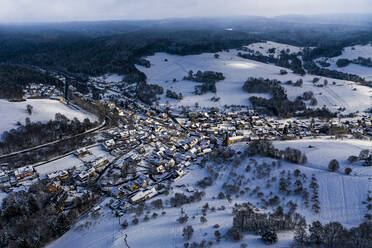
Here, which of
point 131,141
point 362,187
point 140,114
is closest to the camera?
point 362,187

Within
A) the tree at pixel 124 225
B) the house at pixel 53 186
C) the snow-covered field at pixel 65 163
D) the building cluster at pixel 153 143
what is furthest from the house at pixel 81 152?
the tree at pixel 124 225

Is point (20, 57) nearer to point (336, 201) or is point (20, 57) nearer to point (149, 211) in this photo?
point (149, 211)

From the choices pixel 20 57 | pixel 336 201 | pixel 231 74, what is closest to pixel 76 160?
pixel 336 201

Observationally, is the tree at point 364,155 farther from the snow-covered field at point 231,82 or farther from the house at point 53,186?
the house at point 53,186

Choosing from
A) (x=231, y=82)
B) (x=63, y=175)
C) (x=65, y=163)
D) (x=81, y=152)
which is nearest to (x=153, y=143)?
(x=81, y=152)

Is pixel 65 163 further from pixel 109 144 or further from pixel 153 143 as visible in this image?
pixel 153 143
